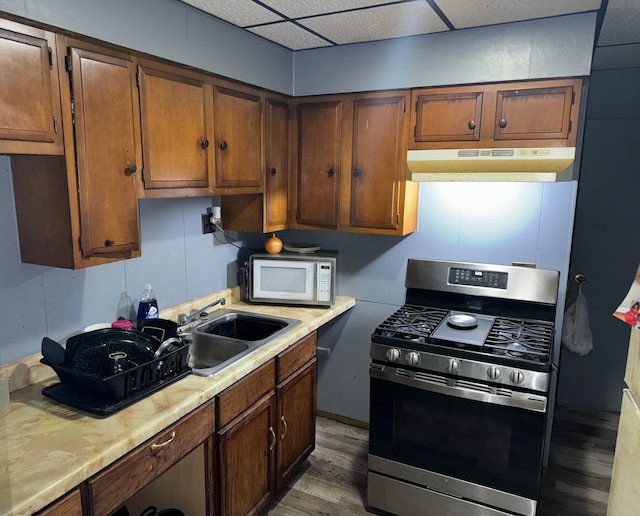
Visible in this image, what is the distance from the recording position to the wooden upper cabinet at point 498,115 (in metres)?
2.11

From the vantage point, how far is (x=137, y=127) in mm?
1729

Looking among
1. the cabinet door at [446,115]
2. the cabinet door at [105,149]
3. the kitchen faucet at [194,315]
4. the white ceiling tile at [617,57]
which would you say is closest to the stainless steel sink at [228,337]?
the kitchen faucet at [194,315]

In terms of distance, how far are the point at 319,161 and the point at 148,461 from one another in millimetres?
1794

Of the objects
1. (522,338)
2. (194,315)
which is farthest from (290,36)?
(522,338)

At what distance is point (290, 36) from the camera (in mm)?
2357

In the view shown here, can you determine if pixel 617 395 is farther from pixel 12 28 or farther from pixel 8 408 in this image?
pixel 12 28

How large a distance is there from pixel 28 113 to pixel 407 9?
152cm

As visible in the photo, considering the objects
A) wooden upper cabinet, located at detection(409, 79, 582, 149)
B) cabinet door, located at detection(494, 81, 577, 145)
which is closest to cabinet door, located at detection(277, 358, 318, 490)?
wooden upper cabinet, located at detection(409, 79, 582, 149)

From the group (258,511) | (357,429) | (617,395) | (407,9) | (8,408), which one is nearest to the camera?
(8,408)

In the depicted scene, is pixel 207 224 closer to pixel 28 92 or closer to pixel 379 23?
pixel 28 92

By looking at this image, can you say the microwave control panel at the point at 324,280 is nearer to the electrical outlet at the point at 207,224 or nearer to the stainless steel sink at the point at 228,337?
the stainless steel sink at the point at 228,337

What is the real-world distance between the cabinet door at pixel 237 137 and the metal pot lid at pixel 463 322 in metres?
1.25

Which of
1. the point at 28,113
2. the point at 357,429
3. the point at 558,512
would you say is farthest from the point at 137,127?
the point at 558,512

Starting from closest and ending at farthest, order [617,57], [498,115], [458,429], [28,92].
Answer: [28,92]
[458,429]
[498,115]
[617,57]
